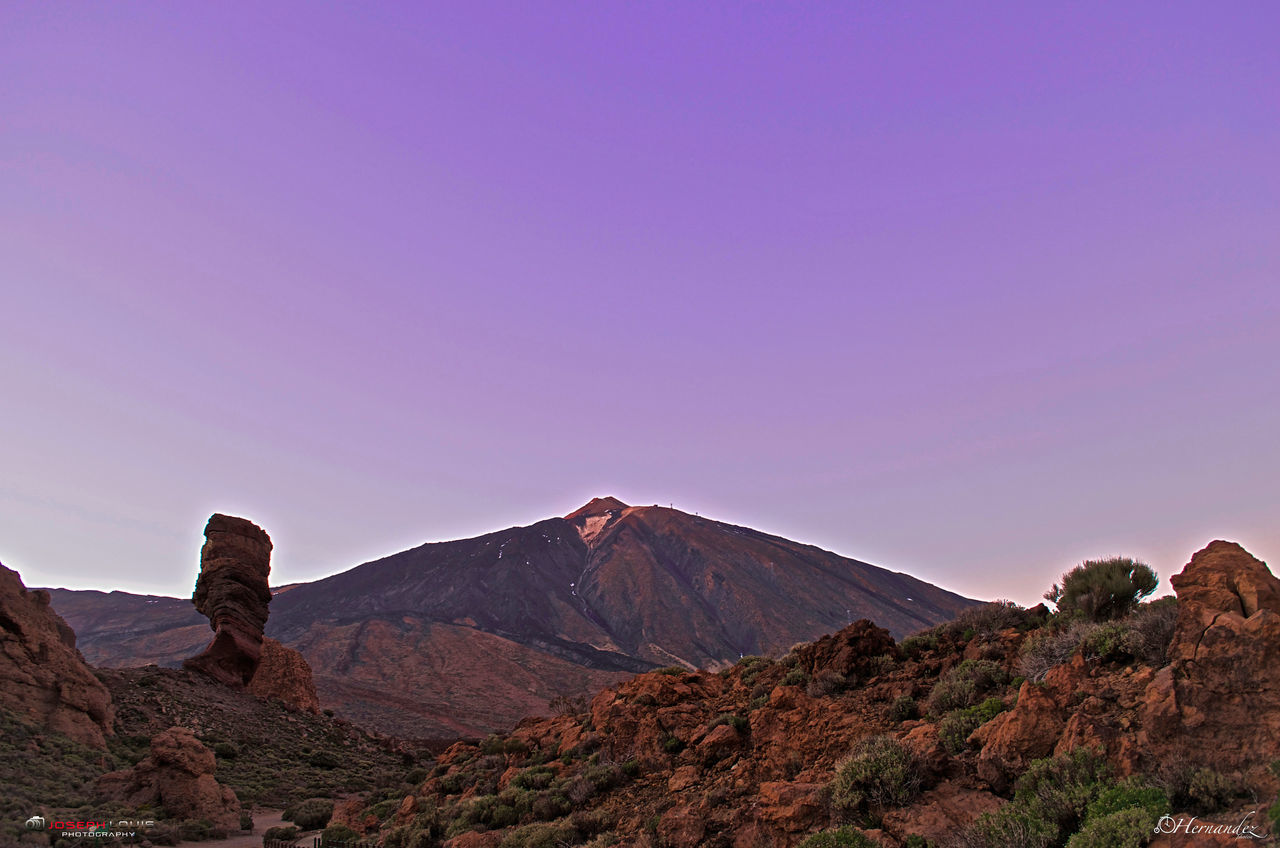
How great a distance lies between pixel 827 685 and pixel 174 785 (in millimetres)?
20097

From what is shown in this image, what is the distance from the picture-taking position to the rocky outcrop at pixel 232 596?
136ft

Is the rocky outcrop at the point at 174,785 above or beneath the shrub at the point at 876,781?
beneath

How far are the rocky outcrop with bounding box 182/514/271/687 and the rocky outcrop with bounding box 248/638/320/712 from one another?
0.59 m

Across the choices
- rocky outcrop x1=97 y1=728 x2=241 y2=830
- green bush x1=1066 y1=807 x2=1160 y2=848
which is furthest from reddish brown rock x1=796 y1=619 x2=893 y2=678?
rocky outcrop x1=97 y1=728 x2=241 y2=830

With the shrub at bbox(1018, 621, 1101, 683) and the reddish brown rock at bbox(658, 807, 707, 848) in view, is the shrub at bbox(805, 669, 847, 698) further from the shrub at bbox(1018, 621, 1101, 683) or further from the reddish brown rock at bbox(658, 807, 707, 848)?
the reddish brown rock at bbox(658, 807, 707, 848)

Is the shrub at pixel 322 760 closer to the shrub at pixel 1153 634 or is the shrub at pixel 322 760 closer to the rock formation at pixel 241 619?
the rock formation at pixel 241 619

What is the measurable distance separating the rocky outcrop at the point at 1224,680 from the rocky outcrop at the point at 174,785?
23527 mm

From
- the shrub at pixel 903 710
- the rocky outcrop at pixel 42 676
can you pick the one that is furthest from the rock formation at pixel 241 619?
the shrub at pixel 903 710

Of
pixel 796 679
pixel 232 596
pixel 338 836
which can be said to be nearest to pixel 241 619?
pixel 232 596

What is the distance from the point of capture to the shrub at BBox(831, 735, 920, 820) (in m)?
7.13

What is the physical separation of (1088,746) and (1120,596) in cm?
461

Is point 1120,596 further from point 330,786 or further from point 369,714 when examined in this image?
point 369,714

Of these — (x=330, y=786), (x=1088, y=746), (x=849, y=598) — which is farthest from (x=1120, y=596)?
(x=849, y=598)

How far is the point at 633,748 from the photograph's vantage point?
504 inches
